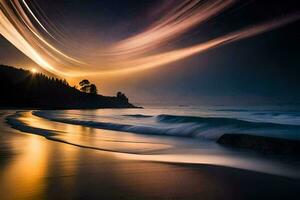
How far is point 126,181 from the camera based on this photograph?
553 cm

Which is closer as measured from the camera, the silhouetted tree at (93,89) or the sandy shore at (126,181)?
the sandy shore at (126,181)

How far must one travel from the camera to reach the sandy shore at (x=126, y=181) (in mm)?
4639

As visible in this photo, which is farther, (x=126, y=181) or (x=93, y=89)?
(x=93, y=89)

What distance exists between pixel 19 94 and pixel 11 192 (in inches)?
5290

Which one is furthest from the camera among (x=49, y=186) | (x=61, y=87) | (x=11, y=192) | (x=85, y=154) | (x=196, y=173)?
(x=61, y=87)

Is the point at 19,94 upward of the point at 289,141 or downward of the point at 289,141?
upward

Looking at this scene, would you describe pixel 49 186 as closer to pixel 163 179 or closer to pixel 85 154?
pixel 163 179

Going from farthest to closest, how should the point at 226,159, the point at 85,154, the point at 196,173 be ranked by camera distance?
the point at 85,154 < the point at 226,159 < the point at 196,173

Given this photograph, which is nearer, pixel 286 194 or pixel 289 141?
pixel 286 194

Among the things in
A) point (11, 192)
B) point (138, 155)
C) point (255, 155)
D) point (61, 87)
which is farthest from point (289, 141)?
point (61, 87)

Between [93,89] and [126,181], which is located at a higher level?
[93,89]

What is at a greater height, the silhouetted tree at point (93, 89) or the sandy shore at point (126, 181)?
the silhouetted tree at point (93, 89)

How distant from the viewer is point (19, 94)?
12962 centimetres

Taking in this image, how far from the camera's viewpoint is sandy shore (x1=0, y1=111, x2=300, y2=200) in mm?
4639
